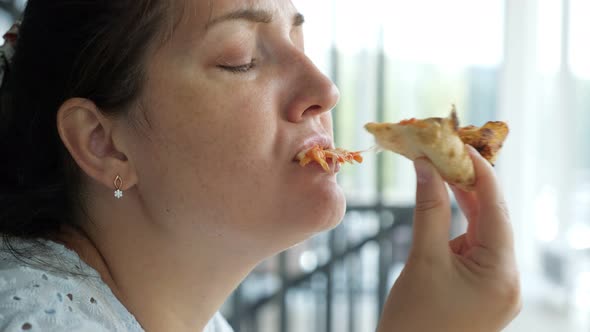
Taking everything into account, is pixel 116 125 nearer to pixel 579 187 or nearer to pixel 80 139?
pixel 80 139

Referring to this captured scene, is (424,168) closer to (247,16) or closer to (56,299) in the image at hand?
(247,16)

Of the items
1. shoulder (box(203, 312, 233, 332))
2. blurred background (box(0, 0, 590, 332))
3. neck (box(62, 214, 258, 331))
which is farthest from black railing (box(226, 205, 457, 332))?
neck (box(62, 214, 258, 331))

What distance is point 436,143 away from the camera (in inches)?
41.0

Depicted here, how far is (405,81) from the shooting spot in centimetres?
436

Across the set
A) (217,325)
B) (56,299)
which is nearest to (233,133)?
(56,299)

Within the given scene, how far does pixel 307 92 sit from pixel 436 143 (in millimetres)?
265

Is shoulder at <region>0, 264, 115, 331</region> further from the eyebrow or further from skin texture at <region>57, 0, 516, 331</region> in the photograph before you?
the eyebrow

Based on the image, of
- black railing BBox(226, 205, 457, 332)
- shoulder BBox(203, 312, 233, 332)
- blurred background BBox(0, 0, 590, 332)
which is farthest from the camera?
black railing BBox(226, 205, 457, 332)

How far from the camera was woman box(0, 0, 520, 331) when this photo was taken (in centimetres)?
106

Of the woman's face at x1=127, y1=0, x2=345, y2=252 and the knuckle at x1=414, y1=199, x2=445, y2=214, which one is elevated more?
the woman's face at x1=127, y1=0, x2=345, y2=252

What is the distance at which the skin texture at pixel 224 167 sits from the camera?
1.07 m

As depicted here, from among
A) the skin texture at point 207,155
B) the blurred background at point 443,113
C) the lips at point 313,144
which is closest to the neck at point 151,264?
the skin texture at point 207,155

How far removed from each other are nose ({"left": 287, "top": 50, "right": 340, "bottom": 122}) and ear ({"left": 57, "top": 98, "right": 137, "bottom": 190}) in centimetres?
35

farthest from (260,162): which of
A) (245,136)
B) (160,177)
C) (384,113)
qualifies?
(384,113)
